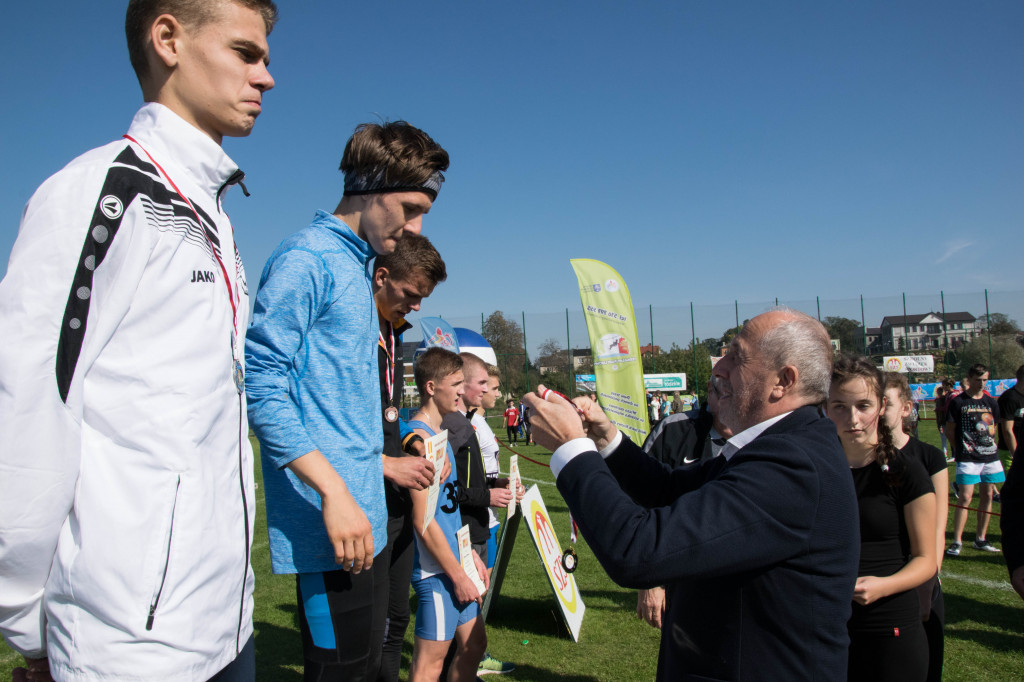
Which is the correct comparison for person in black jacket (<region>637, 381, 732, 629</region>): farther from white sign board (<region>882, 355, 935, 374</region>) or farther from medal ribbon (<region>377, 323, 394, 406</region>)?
white sign board (<region>882, 355, 935, 374</region>)

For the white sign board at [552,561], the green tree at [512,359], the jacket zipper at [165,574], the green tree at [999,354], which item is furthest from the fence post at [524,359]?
the jacket zipper at [165,574]

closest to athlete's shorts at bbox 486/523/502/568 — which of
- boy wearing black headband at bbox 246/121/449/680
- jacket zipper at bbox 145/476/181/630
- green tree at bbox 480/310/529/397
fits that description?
boy wearing black headband at bbox 246/121/449/680

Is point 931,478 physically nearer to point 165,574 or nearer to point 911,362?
point 165,574

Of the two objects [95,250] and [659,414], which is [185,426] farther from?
[659,414]

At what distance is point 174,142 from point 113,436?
0.57m

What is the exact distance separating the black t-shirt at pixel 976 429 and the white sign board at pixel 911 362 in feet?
76.6

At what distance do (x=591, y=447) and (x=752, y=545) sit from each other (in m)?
0.46

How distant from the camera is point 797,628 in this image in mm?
1603

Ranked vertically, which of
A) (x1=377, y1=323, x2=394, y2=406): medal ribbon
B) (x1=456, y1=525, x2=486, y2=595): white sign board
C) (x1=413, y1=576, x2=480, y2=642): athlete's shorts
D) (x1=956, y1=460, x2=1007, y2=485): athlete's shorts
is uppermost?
(x1=377, y1=323, x2=394, y2=406): medal ribbon

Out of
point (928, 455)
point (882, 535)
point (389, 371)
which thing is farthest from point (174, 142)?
point (928, 455)

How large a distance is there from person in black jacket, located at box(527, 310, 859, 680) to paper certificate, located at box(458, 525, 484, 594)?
1.91 m

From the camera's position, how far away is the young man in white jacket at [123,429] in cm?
92

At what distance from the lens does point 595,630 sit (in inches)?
210

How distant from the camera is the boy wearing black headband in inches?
65.0
